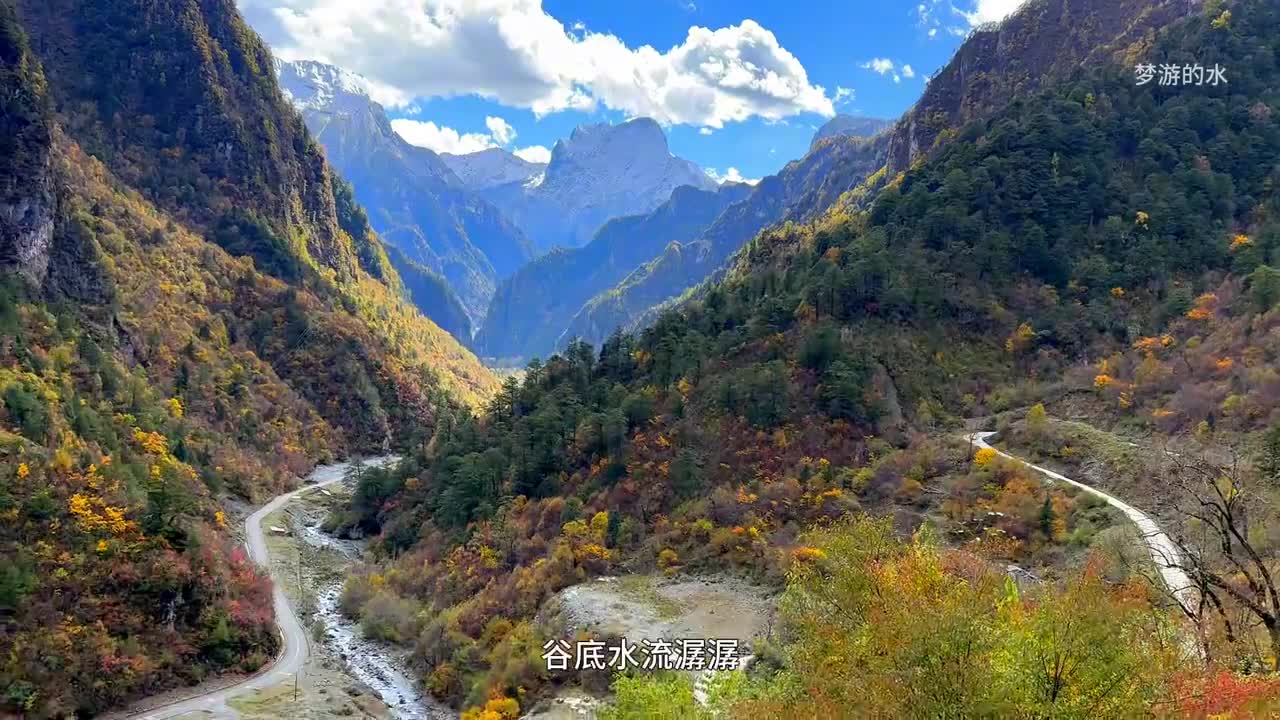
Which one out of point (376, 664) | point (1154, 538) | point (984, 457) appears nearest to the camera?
point (1154, 538)

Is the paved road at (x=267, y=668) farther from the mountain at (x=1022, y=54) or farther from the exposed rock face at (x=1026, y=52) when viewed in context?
the exposed rock face at (x=1026, y=52)

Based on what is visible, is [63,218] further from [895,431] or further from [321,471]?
[895,431]

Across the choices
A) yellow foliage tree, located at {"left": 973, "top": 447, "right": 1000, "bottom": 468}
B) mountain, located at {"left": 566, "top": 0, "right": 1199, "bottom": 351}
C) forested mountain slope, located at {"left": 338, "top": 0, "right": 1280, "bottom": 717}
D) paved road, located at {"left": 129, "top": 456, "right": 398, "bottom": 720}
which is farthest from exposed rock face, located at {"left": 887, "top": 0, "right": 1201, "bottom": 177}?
paved road, located at {"left": 129, "top": 456, "right": 398, "bottom": 720}

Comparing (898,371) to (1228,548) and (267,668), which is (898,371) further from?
(267,668)

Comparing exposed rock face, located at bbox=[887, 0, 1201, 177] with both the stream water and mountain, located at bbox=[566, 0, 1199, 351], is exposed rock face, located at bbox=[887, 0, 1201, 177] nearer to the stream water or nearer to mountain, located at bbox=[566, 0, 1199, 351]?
mountain, located at bbox=[566, 0, 1199, 351]

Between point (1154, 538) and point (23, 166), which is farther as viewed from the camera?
point (23, 166)

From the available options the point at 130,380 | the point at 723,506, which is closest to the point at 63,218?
the point at 130,380

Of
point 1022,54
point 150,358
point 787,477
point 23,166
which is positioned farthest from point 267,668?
point 1022,54
